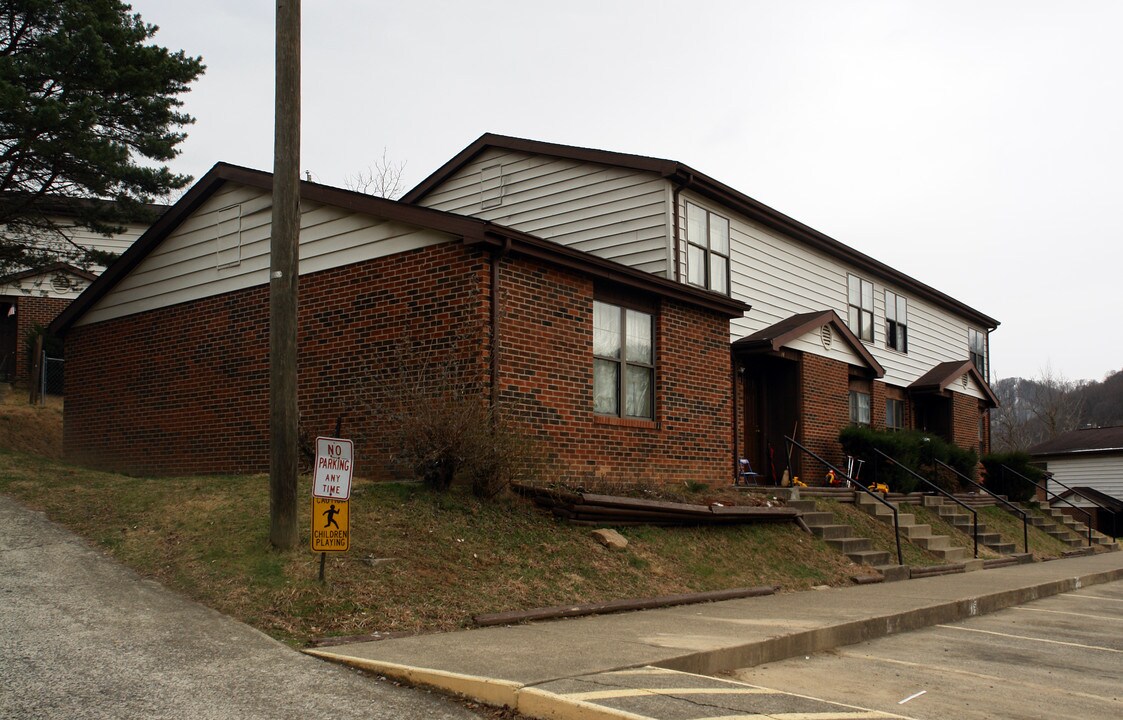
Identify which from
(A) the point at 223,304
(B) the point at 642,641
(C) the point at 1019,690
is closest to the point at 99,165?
(A) the point at 223,304

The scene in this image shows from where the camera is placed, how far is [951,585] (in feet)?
44.7


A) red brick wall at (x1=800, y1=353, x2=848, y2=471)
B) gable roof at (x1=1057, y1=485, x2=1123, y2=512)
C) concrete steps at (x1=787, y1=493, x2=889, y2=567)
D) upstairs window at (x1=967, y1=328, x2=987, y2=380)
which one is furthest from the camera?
gable roof at (x1=1057, y1=485, x2=1123, y2=512)

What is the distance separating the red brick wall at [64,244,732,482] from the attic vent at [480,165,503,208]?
21.9ft

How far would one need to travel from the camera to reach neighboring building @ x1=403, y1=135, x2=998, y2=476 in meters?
18.3

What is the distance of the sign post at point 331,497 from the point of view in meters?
8.20

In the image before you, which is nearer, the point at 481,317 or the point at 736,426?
the point at 481,317

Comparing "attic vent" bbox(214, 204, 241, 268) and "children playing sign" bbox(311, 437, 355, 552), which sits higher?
"attic vent" bbox(214, 204, 241, 268)

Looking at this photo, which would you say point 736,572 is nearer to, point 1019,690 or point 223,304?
point 1019,690

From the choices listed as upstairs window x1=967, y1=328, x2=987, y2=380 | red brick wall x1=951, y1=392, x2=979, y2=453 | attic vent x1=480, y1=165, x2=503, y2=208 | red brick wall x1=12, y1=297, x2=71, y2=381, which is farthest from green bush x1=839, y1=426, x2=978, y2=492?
red brick wall x1=12, y1=297, x2=71, y2=381

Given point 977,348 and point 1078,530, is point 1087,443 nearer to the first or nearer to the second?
point 977,348

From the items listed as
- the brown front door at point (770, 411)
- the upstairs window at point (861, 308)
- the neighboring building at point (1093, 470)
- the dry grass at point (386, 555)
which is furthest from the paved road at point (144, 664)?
the neighboring building at point (1093, 470)

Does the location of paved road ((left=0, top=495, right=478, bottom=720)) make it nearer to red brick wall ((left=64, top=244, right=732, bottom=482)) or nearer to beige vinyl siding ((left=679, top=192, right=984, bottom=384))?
red brick wall ((left=64, top=244, right=732, bottom=482))

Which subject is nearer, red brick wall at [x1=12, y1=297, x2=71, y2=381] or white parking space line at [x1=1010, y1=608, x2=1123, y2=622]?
white parking space line at [x1=1010, y1=608, x2=1123, y2=622]

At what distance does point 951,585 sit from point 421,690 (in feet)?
31.6
